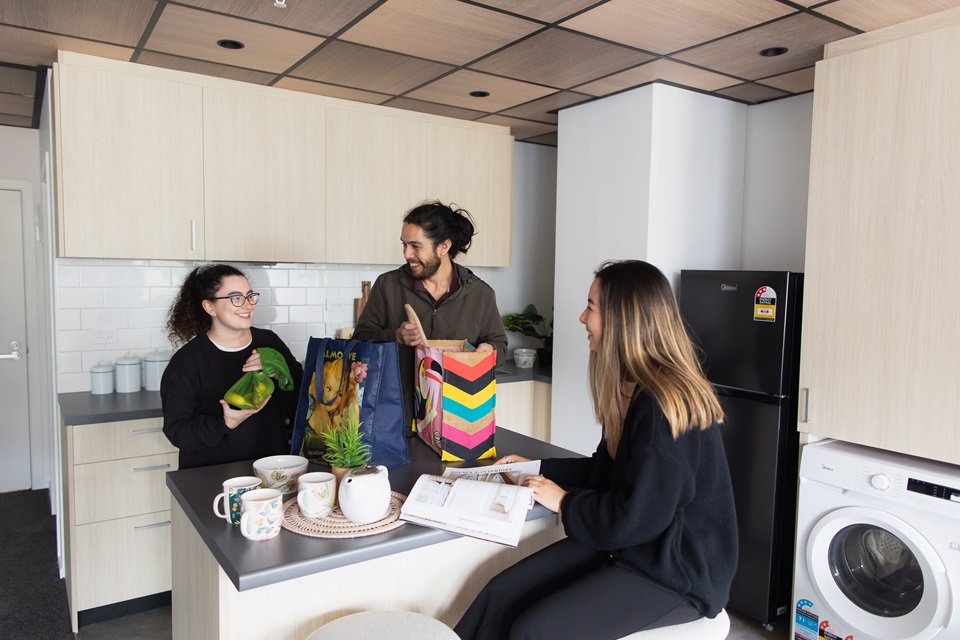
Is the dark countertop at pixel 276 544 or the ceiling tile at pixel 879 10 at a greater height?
the ceiling tile at pixel 879 10

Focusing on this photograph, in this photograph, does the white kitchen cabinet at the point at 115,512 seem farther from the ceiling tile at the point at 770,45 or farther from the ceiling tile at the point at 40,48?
the ceiling tile at the point at 770,45

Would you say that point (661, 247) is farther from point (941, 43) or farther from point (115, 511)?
point (115, 511)

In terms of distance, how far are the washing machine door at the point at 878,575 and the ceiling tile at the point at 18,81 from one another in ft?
12.8

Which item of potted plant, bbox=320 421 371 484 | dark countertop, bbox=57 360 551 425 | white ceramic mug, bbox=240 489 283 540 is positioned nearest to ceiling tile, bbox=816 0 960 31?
potted plant, bbox=320 421 371 484

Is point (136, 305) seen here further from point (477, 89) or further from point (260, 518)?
point (260, 518)

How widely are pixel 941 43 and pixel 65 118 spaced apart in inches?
132

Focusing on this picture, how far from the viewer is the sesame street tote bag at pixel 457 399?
5.98 feet

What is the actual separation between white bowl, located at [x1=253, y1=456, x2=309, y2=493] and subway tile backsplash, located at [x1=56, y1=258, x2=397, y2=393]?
85.3 inches

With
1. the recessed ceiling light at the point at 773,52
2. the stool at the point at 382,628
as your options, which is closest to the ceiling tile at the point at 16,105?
the stool at the point at 382,628

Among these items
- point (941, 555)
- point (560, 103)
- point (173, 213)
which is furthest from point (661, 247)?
point (173, 213)

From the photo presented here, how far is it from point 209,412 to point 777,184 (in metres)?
2.93

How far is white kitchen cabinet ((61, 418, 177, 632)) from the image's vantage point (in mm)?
2824

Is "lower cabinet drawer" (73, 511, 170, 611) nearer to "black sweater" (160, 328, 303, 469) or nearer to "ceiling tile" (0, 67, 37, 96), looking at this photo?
"black sweater" (160, 328, 303, 469)

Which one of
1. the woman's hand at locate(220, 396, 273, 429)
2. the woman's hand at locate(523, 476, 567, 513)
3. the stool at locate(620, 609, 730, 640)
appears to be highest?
the woman's hand at locate(220, 396, 273, 429)
